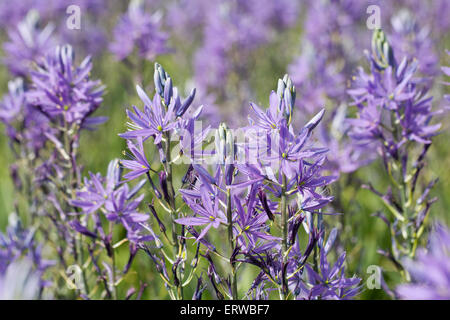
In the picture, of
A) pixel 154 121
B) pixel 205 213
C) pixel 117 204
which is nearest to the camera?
pixel 205 213

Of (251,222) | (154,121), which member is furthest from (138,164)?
(251,222)

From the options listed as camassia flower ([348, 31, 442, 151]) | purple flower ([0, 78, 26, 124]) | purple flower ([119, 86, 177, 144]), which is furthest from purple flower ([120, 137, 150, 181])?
purple flower ([0, 78, 26, 124])

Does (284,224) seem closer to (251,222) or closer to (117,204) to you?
(251,222)

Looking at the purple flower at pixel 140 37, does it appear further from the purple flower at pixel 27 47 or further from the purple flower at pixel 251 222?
the purple flower at pixel 251 222

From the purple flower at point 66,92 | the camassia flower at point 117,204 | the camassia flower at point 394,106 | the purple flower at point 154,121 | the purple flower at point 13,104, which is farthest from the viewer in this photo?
the purple flower at point 13,104

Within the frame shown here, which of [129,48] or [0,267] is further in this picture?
[129,48]

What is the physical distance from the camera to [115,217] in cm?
222

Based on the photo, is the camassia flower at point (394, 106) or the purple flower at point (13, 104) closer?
Result: the camassia flower at point (394, 106)

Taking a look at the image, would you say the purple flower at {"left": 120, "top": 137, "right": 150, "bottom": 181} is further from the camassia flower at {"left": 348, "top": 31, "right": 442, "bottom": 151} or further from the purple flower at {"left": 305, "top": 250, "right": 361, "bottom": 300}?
the camassia flower at {"left": 348, "top": 31, "right": 442, "bottom": 151}

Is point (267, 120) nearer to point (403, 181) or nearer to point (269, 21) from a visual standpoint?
point (403, 181)

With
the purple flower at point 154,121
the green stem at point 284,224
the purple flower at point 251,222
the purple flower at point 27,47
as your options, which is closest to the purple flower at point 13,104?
the purple flower at point 27,47

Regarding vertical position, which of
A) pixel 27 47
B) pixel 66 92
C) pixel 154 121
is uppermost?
pixel 27 47
